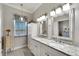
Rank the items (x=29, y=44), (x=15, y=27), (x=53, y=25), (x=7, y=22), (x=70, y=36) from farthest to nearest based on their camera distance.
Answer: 1. (x=29, y=44)
2. (x=7, y=22)
3. (x=15, y=27)
4. (x=53, y=25)
5. (x=70, y=36)

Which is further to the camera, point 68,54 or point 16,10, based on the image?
point 16,10

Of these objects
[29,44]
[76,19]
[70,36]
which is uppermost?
[76,19]

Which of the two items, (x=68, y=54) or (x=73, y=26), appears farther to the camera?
(x=73, y=26)

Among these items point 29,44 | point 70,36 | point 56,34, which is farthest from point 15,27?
point 70,36

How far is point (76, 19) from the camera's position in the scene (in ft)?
5.67

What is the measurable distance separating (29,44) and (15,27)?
3.82 ft

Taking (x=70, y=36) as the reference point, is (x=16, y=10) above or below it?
above

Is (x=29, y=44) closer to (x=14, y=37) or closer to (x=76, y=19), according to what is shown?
(x=14, y=37)

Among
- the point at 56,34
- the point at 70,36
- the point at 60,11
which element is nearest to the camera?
the point at 70,36

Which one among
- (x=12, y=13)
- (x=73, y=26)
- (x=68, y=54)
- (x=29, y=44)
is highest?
(x=12, y=13)

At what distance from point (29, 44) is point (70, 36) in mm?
2358

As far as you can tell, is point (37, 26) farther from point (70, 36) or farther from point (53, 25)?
point (70, 36)

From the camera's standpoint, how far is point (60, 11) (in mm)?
2330

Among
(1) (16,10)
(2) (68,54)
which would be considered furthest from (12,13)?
(2) (68,54)
